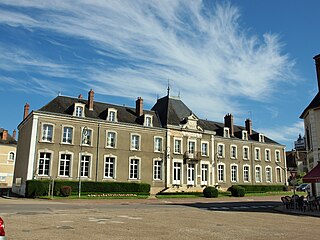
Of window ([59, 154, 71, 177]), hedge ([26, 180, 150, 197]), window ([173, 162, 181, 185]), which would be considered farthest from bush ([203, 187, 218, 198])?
window ([59, 154, 71, 177])

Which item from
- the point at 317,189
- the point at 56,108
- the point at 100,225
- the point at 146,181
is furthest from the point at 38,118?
the point at 317,189

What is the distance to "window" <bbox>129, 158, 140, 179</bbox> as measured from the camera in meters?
32.4

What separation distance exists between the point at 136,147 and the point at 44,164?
9090 millimetres

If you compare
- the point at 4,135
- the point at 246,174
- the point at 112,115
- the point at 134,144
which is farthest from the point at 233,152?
the point at 4,135

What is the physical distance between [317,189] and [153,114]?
19815 millimetres

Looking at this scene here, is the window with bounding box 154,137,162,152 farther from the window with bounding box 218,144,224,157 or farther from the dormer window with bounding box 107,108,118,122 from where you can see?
the window with bounding box 218,144,224,157

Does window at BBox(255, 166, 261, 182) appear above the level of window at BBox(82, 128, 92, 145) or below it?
below

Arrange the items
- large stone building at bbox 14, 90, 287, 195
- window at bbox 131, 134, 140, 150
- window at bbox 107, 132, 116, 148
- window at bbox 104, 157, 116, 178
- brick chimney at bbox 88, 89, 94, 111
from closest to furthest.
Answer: large stone building at bbox 14, 90, 287, 195 < window at bbox 104, 157, 116, 178 < window at bbox 107, 132, 116, 148 < brick chimney at bbox 88, 89, 94, 111 < window at bbox 131, 134, 140, 150

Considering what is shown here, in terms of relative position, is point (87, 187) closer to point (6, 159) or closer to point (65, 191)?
point (65, 191)

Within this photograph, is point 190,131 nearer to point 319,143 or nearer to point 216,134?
point 216,134

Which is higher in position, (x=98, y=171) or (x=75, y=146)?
(x=75, y=146)

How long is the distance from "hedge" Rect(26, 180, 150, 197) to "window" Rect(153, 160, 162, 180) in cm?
264

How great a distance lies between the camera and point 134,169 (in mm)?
32719

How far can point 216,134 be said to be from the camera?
132ft
